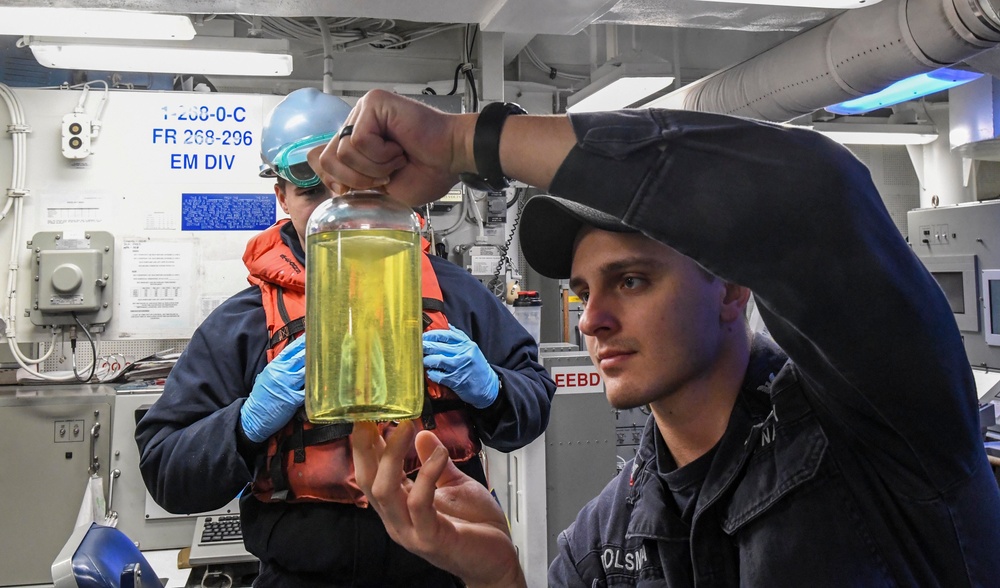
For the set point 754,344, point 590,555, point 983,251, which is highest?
point 983,251

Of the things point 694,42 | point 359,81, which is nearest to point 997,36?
point 694,42

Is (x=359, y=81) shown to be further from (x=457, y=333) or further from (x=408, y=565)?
(x=408, y=565)

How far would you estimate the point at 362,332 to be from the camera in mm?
965

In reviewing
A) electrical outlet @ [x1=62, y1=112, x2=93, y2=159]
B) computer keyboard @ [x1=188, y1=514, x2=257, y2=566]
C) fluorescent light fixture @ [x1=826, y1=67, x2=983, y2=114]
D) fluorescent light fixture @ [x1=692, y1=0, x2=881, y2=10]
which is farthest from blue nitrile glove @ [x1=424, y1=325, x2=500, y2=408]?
fluorescent light fixture @ [x1=826, y1=67, x2=983, y2=114]

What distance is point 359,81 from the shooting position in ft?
16.6

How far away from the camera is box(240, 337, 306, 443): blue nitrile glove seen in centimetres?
155

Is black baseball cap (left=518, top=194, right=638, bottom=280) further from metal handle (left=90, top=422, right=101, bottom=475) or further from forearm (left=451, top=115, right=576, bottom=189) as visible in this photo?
metal handle (left=90, top=422, right=101, bottom=475)

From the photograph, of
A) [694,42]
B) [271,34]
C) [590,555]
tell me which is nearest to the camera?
[590,555]

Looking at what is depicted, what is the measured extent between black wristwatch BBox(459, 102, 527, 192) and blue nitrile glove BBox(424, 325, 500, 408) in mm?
840

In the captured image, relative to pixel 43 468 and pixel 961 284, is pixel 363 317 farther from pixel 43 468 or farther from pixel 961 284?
pixel 961 284

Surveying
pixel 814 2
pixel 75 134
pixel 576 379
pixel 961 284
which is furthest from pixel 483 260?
pixel 961 284

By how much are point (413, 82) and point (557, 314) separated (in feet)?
7.65

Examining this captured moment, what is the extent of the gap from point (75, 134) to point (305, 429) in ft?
8.73

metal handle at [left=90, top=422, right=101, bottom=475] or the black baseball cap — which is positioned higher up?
the black baseball cap
